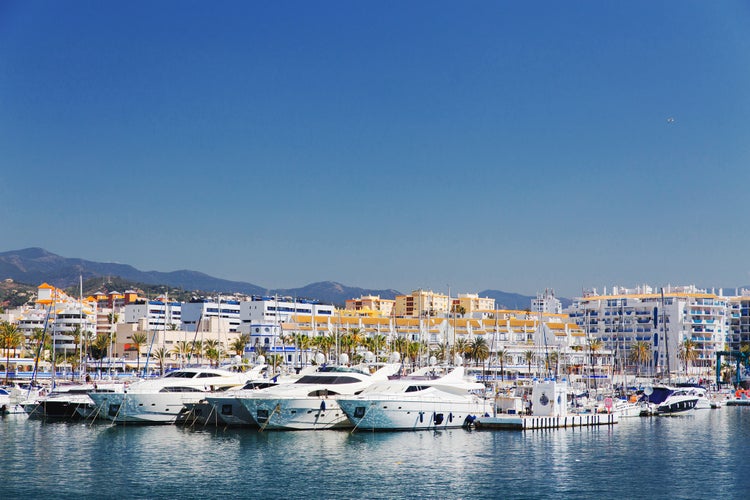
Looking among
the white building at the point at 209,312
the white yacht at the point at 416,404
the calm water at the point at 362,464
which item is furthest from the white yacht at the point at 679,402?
the white building at the point at 209,312

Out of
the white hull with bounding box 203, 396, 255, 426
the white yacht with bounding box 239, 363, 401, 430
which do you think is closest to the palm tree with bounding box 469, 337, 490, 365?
the white yacht with bounding box 239, 363, 401, 430

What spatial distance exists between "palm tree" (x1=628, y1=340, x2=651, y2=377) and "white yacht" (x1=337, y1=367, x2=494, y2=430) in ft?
329

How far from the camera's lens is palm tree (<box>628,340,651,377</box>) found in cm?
15525

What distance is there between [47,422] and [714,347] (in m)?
138

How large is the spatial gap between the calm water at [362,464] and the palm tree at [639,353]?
97399mm

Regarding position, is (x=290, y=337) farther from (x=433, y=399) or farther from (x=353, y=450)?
(x=353, y=450)

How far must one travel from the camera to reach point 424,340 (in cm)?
14100

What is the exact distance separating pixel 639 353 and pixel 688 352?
7.85 meters

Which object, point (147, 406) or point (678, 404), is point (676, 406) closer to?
point (678, 404)

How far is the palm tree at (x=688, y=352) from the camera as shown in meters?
152

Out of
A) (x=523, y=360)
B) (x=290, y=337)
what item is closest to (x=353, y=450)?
(x=290, y=337)

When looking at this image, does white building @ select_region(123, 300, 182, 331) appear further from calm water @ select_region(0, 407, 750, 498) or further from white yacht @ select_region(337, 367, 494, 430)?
white yacht @ select_region(337, 367, 494, 430)

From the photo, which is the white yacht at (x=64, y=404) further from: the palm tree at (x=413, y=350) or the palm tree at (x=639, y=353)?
the palm tree at (x=639, y=353)

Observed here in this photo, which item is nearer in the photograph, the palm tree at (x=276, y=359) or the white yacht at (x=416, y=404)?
the white yacht at (x=416, y=404)
